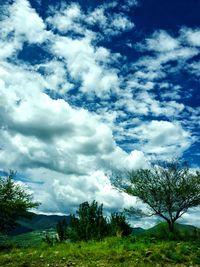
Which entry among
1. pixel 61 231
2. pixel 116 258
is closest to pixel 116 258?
pixel 116 258

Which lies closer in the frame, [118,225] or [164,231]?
[118,225]

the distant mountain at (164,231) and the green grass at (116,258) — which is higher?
the distant mountain at (164,231)

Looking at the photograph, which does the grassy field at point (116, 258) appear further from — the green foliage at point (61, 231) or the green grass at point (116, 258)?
the green foliage at point (61, 231)

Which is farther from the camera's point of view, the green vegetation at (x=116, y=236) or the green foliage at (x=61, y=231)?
the green foliage at (x=61, y=231)

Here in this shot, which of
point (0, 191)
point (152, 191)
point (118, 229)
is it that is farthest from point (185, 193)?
point (0, 191)

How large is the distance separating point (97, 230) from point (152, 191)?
557 inches

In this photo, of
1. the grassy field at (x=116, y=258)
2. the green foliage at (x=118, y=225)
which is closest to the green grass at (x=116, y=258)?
the grassy field at (x=116, y=258)

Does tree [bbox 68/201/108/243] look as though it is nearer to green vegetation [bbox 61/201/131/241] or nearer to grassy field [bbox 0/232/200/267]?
green vegetation [bbox 61/201/131/241]

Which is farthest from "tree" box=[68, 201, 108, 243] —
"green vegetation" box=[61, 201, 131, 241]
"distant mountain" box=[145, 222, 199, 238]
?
"distant mountain" box=[145, 222, 199, 238]

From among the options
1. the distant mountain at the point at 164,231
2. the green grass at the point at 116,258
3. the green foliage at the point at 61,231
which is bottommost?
the green grass at the point at 116,258

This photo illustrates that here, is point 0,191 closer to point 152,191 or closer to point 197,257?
point 152,191

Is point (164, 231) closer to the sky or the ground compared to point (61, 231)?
closer to the sky

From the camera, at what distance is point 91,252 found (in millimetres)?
21484

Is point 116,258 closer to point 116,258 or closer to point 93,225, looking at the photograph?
point 116,258
